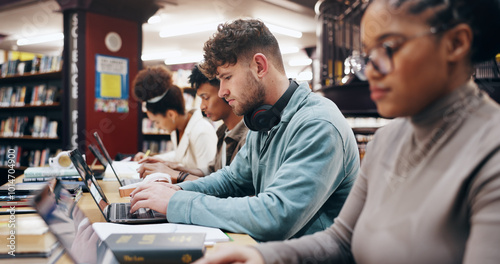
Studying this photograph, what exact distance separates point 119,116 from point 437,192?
16.6 ft

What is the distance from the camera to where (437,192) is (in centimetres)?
63

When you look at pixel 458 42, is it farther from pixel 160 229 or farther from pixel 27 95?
pixel 27 95

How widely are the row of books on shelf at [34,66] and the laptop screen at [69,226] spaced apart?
5263 millimetres

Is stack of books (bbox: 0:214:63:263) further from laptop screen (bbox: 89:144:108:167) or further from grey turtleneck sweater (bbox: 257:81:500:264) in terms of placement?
laptop screen (bbox: 89:144:108:167)

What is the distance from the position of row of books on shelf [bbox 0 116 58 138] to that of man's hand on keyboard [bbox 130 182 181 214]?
191 inches

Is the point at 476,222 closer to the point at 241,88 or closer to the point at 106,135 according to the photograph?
the point at 241,88

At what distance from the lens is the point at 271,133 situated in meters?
1.38

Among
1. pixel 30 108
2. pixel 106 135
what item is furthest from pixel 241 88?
pixel 30 108

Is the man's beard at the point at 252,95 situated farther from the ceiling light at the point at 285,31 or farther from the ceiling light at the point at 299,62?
the ceiling light at the point at 299,62

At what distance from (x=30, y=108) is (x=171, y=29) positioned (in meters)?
2.91

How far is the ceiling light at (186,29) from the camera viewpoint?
23.8 ft

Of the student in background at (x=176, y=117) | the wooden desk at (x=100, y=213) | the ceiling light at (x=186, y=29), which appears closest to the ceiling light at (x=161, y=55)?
the ceiling light at (x=186, y=29)

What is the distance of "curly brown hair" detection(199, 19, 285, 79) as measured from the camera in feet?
4.80

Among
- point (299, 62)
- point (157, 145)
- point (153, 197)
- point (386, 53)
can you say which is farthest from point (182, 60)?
point (386, 53)
